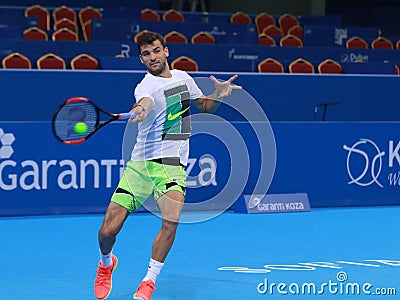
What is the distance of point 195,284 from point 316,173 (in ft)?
A: 16.4

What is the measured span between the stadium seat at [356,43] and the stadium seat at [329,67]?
8.13ft

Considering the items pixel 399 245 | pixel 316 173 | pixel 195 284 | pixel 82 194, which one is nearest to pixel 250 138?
pixel 316 173

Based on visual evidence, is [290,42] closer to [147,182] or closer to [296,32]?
[296,32]

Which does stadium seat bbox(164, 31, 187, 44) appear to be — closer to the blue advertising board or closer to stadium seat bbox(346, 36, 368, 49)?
stadium seat bbox(346, 36, 368, 49)

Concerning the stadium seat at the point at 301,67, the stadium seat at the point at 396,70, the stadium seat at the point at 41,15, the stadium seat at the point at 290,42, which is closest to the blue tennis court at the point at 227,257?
the stadium seat at the point at 301,67

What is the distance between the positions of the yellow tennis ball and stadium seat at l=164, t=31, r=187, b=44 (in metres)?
9.70

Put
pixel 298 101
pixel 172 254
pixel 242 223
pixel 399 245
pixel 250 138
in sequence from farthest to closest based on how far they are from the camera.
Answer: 1. pixel 298 101
2. pixel 250 138
3. pixel 242 223
4. pixel 399 245
5. pixel 172 254

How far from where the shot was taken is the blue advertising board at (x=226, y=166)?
10211mm

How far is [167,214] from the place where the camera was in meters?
5.93

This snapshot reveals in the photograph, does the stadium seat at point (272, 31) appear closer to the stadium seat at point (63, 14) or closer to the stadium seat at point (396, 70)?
the stadium seat at point (396, 70)

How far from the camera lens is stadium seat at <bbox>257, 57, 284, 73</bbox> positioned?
14375 mm

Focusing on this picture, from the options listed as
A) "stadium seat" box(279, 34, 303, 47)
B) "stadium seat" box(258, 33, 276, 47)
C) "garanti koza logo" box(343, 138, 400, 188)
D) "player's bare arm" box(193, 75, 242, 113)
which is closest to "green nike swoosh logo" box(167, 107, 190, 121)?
"player's bare arm" box(193, 75, 242, 113)

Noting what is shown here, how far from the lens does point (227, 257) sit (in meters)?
7.87

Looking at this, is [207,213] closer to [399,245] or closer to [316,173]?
[316,173]
